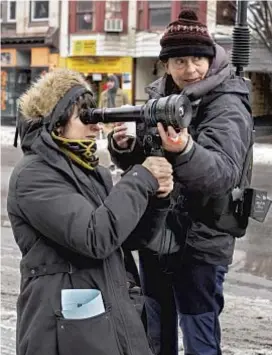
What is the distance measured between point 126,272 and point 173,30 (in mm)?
1049

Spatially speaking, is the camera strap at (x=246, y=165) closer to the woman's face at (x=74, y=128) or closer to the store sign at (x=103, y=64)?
the woman's face at (x=74, y=128)

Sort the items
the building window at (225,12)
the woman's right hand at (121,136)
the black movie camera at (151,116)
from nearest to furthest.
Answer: the black movie camera at (151,116) < the woman's right hand at (121,136) < the building window at (225,12)

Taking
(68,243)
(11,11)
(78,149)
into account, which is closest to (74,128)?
(78,149)

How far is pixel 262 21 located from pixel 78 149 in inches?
745

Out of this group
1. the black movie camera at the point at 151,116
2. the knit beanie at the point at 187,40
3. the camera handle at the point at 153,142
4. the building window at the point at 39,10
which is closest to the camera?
the black movie camera at the point at 151,116

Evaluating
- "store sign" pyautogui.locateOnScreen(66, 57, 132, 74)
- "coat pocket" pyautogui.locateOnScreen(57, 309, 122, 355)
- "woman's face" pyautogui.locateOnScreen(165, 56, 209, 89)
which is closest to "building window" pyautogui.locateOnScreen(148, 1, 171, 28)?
A: "store sign" pyautogui.locateOnScreen(66, 57, 132, 74)

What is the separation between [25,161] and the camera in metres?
2.50

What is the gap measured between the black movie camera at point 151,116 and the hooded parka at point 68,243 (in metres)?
0.12

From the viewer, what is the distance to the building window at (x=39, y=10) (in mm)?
27703

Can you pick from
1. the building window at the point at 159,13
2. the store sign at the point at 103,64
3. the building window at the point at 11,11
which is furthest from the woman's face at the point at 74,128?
the building window at the point at 11,11

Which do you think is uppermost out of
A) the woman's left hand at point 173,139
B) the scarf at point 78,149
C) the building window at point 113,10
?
the building window at point 113,10

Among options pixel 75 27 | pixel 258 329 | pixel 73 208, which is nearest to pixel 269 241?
pixel 258 329

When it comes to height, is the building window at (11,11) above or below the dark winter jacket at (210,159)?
above

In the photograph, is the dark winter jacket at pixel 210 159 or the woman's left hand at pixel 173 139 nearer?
the woman's left hand at pixel 173 139
